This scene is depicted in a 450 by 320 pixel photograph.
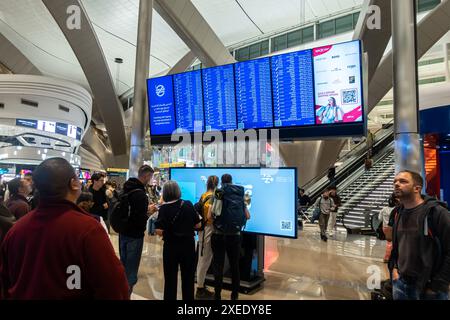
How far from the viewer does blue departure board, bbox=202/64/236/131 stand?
5.97 m

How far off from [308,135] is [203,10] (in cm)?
1447

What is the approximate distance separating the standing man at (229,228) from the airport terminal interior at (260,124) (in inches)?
1.7

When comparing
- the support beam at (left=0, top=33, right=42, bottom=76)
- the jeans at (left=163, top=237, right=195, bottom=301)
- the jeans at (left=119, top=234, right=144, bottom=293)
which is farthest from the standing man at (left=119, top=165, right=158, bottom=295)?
the support beam at (left=0, top=33, right=42, bottom=76)

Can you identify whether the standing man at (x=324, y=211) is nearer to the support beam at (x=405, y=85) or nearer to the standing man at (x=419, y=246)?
the support beam at (x=405, y=85)

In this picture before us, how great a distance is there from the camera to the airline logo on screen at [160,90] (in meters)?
6.81

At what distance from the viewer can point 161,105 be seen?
6.83 meters

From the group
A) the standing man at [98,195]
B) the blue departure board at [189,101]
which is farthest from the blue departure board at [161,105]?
the standing man at [98,195]

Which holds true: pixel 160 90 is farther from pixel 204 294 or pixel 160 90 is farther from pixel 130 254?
pixel 204 294

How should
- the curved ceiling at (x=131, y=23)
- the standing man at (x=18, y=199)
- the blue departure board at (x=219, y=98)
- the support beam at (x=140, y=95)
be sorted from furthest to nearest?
the curved ceiling at (x=131, y=23) < the support beam at (x=140, y=95) < the blue departure board at (x=219, y=98) < the standing man at (x=18, y=199)

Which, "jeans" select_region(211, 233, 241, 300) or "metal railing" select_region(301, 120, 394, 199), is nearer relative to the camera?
"jeans" select_region(211, 233, 241, 300)

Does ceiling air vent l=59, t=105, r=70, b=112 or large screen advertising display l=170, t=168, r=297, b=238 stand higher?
ceiling air vent l=59, t=105, r=70, b=112

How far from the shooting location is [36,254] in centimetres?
145

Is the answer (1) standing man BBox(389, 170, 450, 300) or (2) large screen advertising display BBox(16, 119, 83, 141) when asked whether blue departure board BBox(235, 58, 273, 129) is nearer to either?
(1) standing man BBox(389, 170, 450, 300)

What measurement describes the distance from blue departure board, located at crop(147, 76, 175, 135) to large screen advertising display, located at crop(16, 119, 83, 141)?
12.5 m
